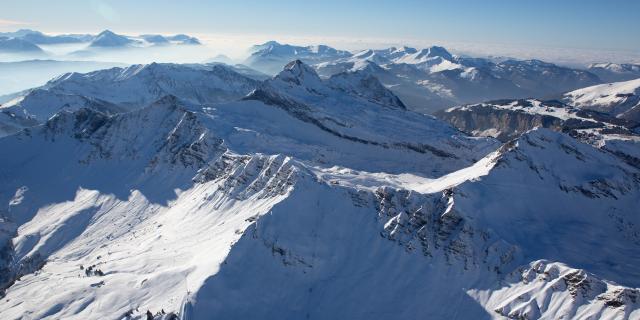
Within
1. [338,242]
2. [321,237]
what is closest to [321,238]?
[321,237]

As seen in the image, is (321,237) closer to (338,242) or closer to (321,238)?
(321,238)

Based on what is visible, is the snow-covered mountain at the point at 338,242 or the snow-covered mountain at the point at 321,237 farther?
the snow-covered mountain at the point at 321,237

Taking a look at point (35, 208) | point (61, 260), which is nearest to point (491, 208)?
point (61, 260)

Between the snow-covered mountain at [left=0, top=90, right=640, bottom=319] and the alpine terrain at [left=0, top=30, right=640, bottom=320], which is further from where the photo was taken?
the alpine terrain at [left=0, top=30, right=640, bottom=320]

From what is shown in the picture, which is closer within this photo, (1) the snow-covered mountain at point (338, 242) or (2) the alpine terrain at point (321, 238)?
(1) the snow-covered mountain at point (338, 242)

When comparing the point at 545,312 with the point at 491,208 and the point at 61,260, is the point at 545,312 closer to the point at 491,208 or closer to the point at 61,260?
the point at 491,208

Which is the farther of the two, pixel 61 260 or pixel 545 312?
pixel 61 260

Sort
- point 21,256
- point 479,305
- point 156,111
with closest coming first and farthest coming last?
point 479,305, point 21,256, point 156,111

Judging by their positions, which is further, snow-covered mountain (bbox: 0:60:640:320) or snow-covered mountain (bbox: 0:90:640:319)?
snow-covered mountain (bbox: 0:60:640:320)
